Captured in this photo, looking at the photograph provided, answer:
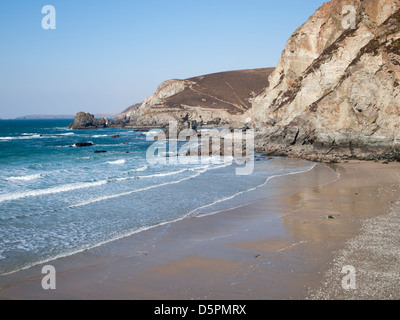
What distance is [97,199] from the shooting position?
16438 mm

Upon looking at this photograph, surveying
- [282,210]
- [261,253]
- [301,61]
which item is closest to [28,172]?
[282,210]

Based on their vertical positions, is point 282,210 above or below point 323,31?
below

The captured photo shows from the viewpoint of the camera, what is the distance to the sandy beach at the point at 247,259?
23.2 ft

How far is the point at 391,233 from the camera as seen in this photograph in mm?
10094

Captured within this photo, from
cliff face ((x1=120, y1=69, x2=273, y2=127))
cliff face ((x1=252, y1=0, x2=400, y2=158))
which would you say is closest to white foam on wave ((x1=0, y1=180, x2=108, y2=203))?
cliff face ((x1=252, y1=0, x2=400, y2=158))

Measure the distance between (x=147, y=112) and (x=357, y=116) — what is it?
82.6 metres

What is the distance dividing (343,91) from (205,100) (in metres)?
80.9

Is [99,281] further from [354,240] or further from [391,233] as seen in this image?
[391,233]

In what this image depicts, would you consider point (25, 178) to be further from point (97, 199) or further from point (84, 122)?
point (84, 122)

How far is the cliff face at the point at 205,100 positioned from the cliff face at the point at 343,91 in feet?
113

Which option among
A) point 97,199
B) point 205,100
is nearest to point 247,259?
point 97,199

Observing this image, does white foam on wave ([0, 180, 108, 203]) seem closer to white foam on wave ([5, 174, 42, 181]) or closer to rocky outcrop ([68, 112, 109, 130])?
white foam on wave ([5, 174, 42, 181])

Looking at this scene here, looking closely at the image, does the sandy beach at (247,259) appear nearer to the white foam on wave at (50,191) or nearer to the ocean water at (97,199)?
the ocean water at (97,199)

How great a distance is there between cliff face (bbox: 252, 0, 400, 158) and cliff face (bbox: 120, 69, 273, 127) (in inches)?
1352
